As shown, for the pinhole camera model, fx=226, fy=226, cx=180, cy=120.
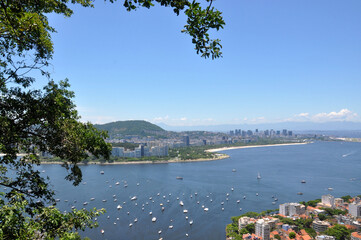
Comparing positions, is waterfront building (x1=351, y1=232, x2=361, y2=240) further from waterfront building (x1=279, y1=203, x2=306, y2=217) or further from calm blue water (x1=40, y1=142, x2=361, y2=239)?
calm blue water (x1=40, y1=142, x2=361, y2=239)

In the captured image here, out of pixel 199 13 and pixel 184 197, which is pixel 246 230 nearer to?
pixel 184 197

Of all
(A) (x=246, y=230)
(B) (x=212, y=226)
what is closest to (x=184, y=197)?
(B) (x=212, y=226)

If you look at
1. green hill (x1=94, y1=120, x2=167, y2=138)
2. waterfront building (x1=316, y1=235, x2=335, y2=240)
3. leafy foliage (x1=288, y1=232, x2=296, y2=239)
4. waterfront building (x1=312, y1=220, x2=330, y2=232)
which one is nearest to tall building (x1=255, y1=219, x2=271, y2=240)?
leafy foliage (x1=288, y1=232, x2=296, y2=239)

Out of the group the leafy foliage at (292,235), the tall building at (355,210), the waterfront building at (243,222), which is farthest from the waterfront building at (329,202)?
the waterfront building at (243,222)

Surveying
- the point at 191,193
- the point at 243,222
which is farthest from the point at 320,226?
the point at 191,193

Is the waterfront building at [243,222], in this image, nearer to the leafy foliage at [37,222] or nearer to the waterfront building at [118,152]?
the leafy foliage at [37,222]

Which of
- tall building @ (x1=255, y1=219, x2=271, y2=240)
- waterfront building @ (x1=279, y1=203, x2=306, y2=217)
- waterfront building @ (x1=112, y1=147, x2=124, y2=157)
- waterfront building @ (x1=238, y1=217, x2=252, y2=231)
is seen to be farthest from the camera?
waterfront building @ (x1=112, y1=147, x2=124, y2=157)
